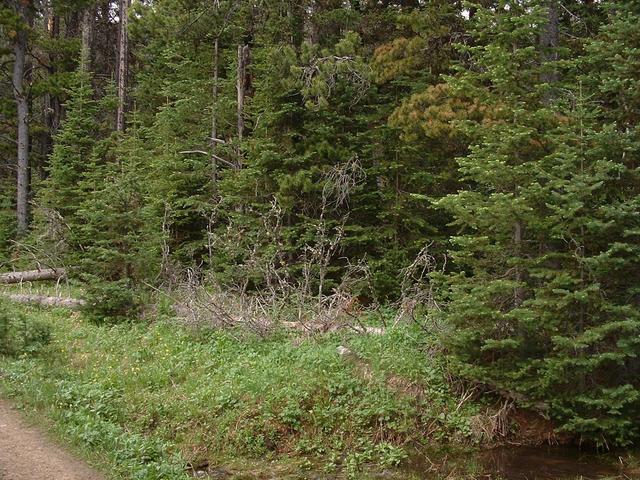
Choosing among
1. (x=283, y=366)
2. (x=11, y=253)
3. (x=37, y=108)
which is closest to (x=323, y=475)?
(x=283, y=366)

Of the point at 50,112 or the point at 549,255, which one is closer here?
the point at 549,255

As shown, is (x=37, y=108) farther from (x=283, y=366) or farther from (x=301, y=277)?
(x=283, y=366)

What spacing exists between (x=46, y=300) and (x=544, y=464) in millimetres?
11670

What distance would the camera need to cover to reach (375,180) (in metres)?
15.8

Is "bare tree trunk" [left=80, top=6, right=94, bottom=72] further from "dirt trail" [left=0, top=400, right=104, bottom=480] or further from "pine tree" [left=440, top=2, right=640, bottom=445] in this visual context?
"dirt trail" [left=0, top=400, right=104, bottom=480]

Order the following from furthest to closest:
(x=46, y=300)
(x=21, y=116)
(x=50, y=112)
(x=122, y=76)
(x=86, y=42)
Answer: (x=50, y=112) < (x=86, y=42) < (x=122, y=76) < (x=21, y=116) < (x=46, y=300)

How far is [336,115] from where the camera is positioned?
1477 centimetres

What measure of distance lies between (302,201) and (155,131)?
27.6 feet

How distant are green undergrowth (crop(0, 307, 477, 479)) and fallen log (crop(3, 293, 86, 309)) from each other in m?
3.60

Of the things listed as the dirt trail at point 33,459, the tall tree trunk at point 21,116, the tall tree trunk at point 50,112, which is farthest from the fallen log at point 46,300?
the tall tree trunk at point 50,112

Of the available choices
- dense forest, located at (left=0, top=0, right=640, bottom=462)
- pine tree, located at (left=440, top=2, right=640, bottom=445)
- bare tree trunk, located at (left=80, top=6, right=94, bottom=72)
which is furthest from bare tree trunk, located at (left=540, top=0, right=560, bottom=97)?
bare tree trunk, located at (left=80, top=6, right=94, bottom=72)

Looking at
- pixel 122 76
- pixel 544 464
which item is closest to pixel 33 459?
pixel 544 464

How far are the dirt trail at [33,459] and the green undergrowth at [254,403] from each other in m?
0.25

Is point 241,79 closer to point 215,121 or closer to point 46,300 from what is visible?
point 215,121
